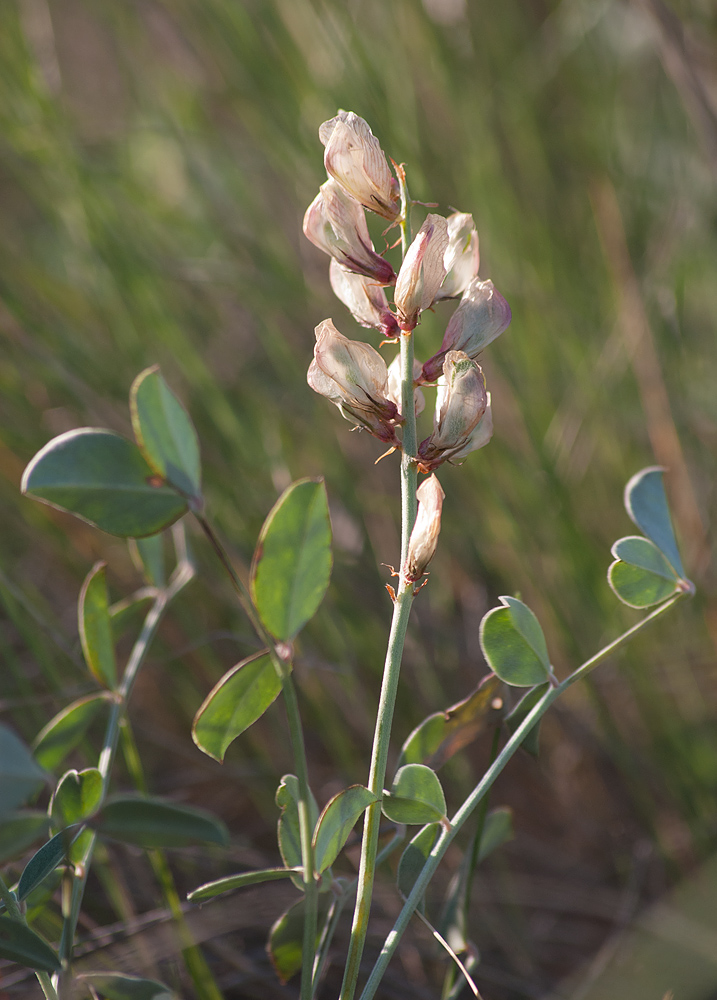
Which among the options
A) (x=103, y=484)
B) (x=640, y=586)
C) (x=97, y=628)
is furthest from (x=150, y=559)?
(x=640, y=586)

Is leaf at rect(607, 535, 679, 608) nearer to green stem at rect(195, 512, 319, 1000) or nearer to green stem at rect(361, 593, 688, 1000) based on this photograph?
green stem at rect(361, 593, 688, 1000)

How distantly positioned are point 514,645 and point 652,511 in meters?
0.10

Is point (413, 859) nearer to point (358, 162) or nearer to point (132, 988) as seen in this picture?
point (132, 988)

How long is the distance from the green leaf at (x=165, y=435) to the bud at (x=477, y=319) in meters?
0.12

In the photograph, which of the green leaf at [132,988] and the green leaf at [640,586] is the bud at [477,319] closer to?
the green leaf at [640,586]

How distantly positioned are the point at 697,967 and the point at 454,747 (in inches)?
11.7

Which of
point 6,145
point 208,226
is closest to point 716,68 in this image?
point 208,226

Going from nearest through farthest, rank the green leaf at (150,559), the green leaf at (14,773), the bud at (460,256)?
1. the green leaf at (14,773)
2. the bud at (460,256)
3. the green leaf at (150,559)

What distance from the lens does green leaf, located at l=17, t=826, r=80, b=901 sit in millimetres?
325

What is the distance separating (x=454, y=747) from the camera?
388 millimetres

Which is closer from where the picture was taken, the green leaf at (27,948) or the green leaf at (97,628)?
the green leaf at (27,948)

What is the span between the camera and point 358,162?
1.06ft

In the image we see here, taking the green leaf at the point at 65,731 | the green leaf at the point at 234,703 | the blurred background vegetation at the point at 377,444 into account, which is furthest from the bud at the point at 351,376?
the blurred background vegetation at the point at 377,444

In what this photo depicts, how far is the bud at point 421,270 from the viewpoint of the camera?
0.31 m
